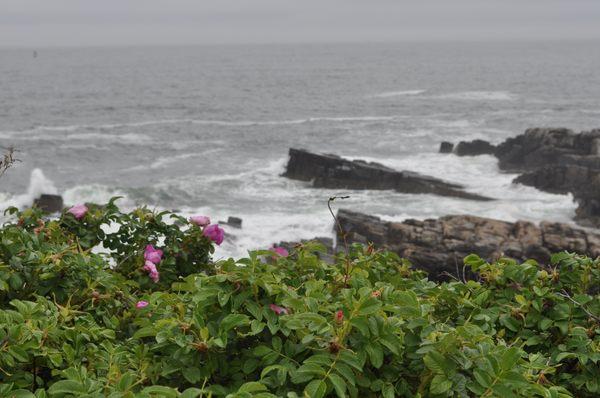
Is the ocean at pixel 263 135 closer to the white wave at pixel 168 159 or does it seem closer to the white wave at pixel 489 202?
the white wave at pixel 489 202

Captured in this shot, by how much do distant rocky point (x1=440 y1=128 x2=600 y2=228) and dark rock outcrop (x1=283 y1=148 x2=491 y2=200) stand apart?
3904mm

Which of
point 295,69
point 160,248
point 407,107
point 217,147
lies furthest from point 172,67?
point 160,248

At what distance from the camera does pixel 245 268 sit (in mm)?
3092

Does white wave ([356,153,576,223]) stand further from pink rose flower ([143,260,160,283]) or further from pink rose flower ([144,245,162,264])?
pink rose flower ([143,260,160,283])

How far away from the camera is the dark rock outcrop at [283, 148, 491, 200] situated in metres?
30.6

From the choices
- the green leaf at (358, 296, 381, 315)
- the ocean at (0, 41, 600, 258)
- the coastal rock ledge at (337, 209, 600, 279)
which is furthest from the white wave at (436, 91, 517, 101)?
the green leaf at (358, 296, 381, 315)

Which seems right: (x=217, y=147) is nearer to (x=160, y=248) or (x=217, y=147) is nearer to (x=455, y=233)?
(x=455, y=233)

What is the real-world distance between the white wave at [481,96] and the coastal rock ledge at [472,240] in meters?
59.3

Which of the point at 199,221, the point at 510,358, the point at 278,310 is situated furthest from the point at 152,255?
the point at 510,358

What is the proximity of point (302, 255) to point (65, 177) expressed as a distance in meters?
37.1

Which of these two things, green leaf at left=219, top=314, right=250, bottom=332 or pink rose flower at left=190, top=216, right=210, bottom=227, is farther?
pink rose flower at left=190, top=216, right=210, bottom=227

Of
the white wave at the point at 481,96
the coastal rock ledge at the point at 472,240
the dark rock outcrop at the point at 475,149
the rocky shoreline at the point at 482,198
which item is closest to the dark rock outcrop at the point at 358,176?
the rocky shoreline at the point at 482,198

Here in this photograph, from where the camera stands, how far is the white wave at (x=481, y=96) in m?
76.5

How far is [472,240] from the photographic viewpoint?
725 inches
